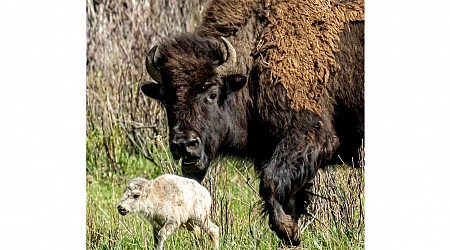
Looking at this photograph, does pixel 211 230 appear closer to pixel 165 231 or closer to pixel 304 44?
pixel 165 231

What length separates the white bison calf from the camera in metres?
A: 5.75

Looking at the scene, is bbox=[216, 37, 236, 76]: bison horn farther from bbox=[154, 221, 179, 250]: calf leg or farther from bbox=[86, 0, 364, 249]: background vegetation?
bbox=[154, 221, 179, 250]: calf leg

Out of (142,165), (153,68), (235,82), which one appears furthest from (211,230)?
(142,165)

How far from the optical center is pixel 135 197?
19.0 feet

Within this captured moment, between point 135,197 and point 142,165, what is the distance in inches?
62.7

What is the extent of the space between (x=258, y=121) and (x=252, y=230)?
23.9 inches

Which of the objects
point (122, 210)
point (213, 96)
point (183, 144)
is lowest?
point (122, 210)

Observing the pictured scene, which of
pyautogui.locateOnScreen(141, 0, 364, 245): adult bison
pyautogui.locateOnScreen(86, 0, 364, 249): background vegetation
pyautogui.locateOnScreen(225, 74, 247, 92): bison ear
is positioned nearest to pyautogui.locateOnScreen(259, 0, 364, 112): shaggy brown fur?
pyautogui.locateOnScreen(141, 0, 364, 245): adult bison

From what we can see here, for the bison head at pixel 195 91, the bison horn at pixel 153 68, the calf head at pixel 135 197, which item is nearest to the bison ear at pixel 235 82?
the bison head at pixel 195 91

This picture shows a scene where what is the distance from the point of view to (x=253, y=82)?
603 cm

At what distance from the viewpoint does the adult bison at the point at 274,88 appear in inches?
232

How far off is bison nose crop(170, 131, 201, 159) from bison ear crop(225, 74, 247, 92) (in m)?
0.41

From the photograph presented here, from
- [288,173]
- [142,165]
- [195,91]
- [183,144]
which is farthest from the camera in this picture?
[142,165]

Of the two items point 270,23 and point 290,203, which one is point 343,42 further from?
point 290,203
